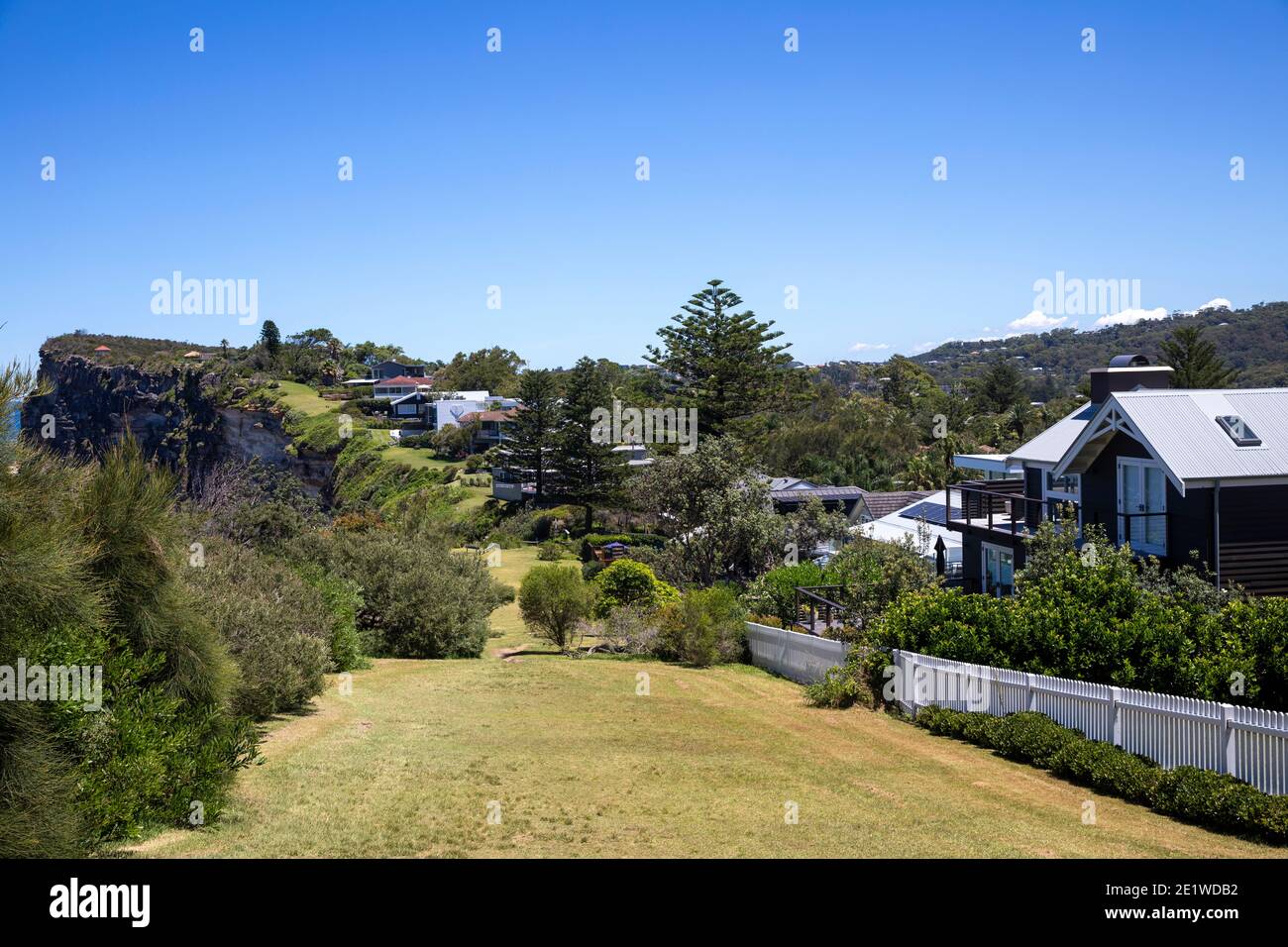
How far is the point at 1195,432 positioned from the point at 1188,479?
1.49 m

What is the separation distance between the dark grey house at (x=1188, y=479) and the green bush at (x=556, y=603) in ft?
34.4

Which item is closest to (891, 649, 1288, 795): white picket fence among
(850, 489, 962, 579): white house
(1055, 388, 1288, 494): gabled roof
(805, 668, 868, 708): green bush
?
(805, 668, 868, 708): green bush

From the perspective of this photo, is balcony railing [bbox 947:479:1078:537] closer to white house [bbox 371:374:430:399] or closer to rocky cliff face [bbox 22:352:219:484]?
rocky cliff face [bbox 22:352:219:484]

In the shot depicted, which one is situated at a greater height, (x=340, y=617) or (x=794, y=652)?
(x=340, y=617)

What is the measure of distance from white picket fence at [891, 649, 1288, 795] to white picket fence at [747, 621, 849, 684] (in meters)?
2.95

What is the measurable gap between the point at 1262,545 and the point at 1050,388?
104509mm

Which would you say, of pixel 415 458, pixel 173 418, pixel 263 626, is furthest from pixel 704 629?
pixel 173 418

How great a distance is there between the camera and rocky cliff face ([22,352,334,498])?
9019cm

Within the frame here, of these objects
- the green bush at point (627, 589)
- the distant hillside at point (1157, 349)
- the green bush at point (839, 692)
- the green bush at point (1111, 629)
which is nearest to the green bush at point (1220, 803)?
the green bush at point (1111, 629)

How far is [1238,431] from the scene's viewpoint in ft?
60.2

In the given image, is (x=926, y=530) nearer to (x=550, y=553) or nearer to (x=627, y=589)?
(x=627, y=589)

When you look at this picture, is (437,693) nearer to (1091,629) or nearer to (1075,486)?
(1091,629)

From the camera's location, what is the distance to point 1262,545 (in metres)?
17.4
